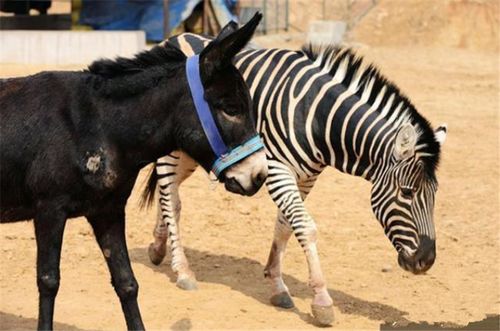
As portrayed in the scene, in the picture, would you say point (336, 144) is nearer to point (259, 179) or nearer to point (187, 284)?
point (187, 284)

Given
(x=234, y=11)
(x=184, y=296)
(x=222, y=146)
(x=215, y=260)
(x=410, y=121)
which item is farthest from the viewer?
(x=234, y=11)

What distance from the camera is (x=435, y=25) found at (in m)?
25.2

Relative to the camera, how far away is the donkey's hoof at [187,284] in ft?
26.3

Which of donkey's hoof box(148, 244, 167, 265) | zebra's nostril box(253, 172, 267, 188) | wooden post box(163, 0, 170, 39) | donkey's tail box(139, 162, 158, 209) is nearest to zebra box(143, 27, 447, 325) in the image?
donkey's hoof box(148, 244, 167, 265)

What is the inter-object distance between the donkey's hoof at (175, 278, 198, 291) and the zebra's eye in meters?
1.89

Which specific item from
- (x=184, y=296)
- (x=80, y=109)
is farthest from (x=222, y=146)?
(x=184, y=296)

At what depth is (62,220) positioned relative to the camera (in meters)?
5.42

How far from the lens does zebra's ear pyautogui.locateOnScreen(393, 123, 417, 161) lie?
711 centimetres

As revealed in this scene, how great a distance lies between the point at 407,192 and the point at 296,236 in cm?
88

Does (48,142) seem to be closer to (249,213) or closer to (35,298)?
(35,298)

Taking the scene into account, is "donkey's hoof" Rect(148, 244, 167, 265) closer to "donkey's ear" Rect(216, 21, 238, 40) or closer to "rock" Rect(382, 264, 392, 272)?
"rock" Rect(382, 264, 392, 272)

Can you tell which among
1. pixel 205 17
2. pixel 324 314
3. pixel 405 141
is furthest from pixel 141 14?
pixel 324 314

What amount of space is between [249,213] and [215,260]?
46.8 inches

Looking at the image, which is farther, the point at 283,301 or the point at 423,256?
the point at 283,301
